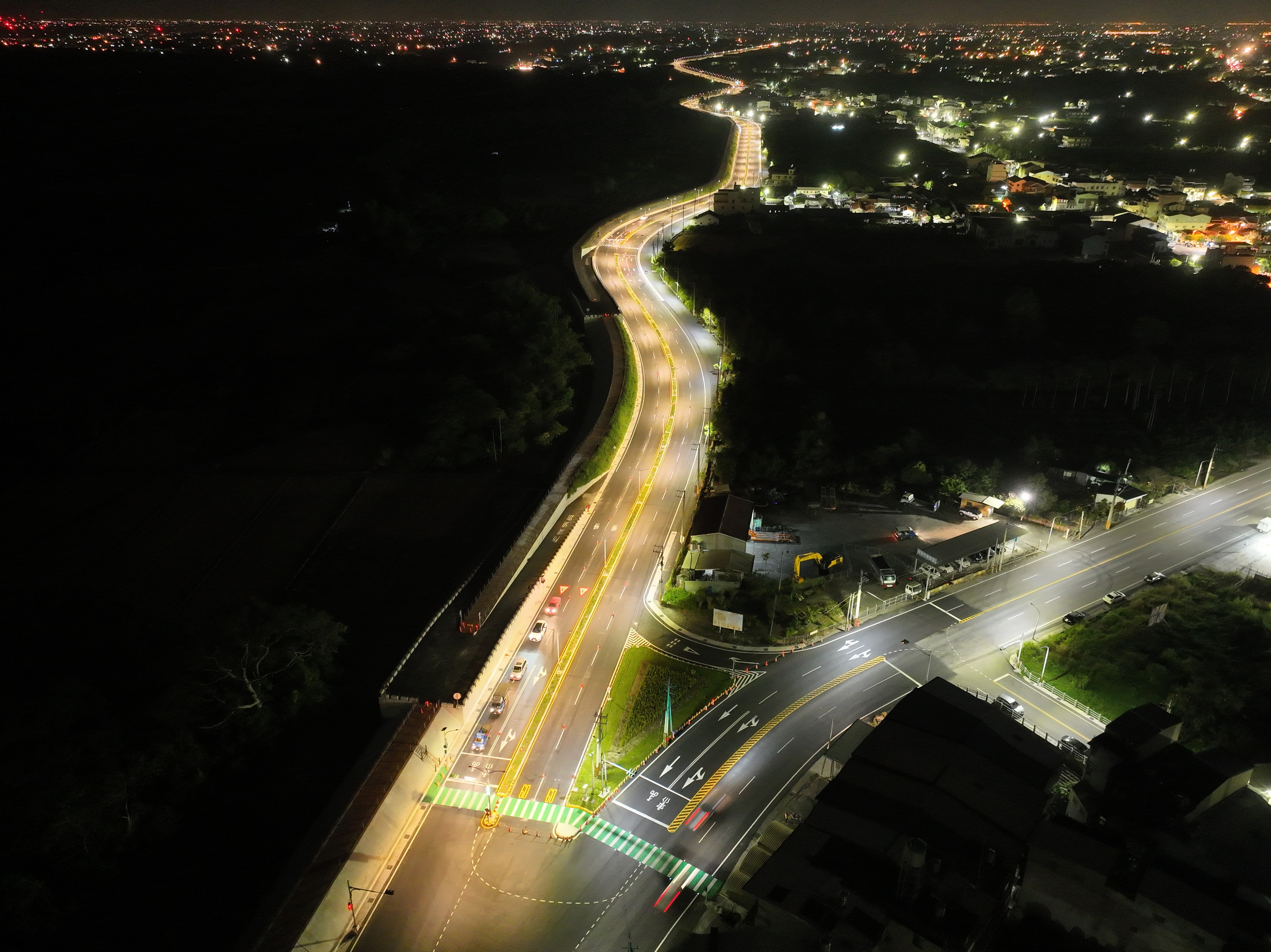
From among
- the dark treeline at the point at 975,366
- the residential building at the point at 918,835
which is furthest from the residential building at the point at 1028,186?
the residential building at the point at 918,835

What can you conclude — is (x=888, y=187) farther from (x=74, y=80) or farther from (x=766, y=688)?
(x=74, y=80)

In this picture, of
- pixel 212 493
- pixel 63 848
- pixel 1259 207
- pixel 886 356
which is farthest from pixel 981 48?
pixel 63 848

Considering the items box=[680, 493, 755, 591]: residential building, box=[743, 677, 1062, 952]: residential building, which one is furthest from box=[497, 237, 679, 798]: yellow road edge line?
box=[743, 677, 1062, 952]: residential building

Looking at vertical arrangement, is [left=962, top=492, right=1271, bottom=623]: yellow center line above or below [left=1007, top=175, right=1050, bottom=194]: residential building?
below

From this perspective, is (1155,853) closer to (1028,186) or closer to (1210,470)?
(1210,470)

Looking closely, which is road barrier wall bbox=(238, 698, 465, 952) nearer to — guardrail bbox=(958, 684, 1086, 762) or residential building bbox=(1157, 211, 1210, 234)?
guardrail bbox=(958, 684, 1086, 762)

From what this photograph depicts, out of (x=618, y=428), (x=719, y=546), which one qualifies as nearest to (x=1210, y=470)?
(x=719, y=546)
